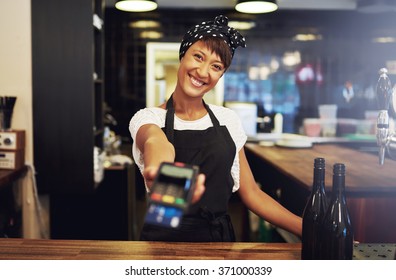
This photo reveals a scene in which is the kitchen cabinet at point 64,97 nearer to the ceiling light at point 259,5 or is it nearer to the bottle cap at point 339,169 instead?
the ceiling light at point 259,5

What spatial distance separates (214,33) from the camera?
99 centimetres

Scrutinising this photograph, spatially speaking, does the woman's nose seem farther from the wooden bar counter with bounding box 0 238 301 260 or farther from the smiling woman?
the wooden bar counter with bounding box 0 238 301 260

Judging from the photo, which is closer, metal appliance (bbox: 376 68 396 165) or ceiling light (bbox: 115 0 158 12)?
metal appliance (bbox: 376 68 396 165)

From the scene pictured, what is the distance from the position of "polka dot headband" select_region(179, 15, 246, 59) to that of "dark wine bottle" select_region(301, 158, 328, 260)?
0.33m

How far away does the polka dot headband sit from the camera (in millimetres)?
988

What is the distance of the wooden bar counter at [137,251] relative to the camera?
35.0 inches

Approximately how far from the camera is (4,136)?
1.67 metres

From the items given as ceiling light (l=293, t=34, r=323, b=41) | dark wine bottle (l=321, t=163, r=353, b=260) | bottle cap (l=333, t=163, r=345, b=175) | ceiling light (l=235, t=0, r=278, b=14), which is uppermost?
ceiling light (l=293, t=34, r=323, b=41)

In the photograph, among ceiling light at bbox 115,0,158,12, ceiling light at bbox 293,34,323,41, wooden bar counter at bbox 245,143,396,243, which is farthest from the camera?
ceiling light at bbox 293,34,323,41

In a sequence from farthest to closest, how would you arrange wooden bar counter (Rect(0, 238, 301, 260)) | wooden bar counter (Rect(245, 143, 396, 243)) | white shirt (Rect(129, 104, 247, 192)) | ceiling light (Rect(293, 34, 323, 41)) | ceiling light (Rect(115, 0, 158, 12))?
ceiling light (Rect(293, 34, 323, 41)), wooden bar counter (Rect(245, 143, 396, 243)), ceiling light (Rect(115, 0, 158, 12)), white shirt (Rect(129, 104, 247, 192)), wooden bar counter (Rect(0, 238, 301, 260))

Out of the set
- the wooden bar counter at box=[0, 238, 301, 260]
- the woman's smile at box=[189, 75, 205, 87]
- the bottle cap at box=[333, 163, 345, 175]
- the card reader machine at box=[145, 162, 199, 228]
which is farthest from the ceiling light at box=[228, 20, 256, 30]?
the card reader machine at box=[145, 162, 199, 228]

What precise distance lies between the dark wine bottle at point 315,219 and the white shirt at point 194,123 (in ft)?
0.81

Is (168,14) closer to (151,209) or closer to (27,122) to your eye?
(27,122)
